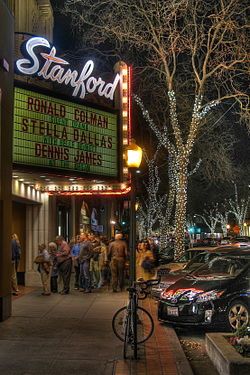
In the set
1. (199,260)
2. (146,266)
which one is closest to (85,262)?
(146,266)

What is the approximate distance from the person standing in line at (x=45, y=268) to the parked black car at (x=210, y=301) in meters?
5.46

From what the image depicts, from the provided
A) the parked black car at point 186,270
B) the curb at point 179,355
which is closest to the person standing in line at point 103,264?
the parked black car at point 186,270

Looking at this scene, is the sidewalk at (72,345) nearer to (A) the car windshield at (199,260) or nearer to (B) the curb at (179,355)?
(B) the curb at (179,355)

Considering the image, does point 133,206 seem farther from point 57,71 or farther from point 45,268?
point 45,268

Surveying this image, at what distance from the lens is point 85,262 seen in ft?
60.0

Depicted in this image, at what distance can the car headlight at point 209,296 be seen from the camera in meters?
11.1

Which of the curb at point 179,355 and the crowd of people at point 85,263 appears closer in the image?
the curb at point 179,355

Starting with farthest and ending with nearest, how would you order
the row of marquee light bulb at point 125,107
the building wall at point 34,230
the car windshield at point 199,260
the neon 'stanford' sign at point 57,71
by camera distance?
the building wall at point 34,230 < the row of marquee light bulb at point 125,107 < the car windshield at point 199,260 < the neon 'stanford' sign at point 57,71

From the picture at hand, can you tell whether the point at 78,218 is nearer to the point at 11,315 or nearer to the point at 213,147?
the point at 213,147

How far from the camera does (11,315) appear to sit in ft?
41.5

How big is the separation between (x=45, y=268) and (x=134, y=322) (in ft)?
27.2

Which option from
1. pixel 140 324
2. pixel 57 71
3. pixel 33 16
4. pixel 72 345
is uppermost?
pixel 33 16

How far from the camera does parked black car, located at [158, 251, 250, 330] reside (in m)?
11.0

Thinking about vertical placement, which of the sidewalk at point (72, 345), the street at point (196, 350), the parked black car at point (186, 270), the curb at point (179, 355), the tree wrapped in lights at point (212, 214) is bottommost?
the street at point (196, 350)
